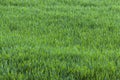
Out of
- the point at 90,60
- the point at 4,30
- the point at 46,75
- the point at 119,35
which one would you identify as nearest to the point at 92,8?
the point at 119,35

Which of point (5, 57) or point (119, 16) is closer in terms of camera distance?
point (5, 57)

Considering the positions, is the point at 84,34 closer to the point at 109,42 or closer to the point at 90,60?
the point at 109,42

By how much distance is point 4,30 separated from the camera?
583 cm

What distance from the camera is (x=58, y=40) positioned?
5336 millimetres

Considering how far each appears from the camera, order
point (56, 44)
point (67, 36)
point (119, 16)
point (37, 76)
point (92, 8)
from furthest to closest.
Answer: point (92, 8), point (119, 16), point (67, 36), point (56, 44), point (37, 76)

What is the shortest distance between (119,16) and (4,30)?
298 cm

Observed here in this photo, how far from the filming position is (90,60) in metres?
4.42

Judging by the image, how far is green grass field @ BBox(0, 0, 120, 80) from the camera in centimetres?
403

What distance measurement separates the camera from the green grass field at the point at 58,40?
4.03 metres

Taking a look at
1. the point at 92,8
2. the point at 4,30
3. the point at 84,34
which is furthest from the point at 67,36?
the point at 92,8

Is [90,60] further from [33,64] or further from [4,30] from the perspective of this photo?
[4,30]

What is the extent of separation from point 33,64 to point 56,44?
40.3 inches

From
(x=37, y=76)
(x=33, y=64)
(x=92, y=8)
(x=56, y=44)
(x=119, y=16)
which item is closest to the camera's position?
(x=37, y=76)

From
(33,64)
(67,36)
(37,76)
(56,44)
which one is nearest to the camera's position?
(37,76)
